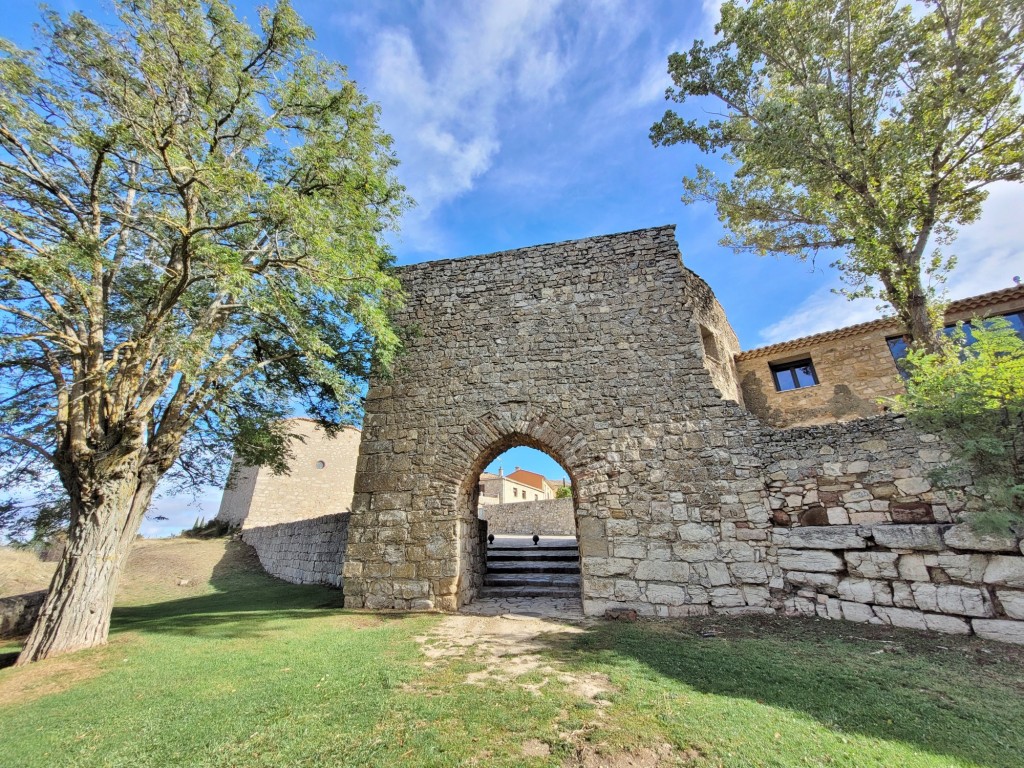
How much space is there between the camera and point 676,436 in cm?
679

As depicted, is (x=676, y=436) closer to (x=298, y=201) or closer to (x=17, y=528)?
(x=298, y=201)

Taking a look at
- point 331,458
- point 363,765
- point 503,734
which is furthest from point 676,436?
point 331,458

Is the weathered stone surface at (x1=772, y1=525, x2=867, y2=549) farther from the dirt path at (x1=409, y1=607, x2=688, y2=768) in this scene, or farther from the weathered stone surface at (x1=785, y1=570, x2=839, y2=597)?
the dirt path at (x1=409, y1=607, x2=688, y2=768)

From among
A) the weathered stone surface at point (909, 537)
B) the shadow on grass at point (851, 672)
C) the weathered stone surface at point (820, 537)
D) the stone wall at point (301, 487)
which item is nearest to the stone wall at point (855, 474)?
the weathered stone surface at point (820, 537)

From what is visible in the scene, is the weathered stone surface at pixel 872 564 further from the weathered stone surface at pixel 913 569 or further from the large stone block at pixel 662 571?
the large stone block at pixel 662 571

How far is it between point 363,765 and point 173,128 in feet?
20.0

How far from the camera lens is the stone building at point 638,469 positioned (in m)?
5.18

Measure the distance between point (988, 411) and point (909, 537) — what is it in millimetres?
1710

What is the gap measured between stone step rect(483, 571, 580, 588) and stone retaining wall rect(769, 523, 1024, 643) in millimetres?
3889

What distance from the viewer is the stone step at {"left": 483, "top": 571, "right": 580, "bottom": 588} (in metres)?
8.35

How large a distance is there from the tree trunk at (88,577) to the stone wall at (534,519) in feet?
46.1

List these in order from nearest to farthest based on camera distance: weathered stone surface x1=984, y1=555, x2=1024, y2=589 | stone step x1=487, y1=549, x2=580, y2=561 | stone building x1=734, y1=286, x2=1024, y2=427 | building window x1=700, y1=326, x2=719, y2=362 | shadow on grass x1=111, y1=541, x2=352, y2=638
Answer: weathered stone surface x1=984, y1=555, x2=1024, y2=589 → shadow on grass x1=111, y1=541, x2=352, y2=638 → stone step x1=487, y1=549, x2=580, y2=561 → building window x1=700, y1=326, x2=719, y2=362 → stone building x1=734, y1=286, x2=1024, y2=427

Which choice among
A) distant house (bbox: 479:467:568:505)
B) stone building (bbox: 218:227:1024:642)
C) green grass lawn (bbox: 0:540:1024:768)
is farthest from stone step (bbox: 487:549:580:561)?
distant house (bbox: 479:467:568:505)

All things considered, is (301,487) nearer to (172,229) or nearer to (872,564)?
(172,229)
